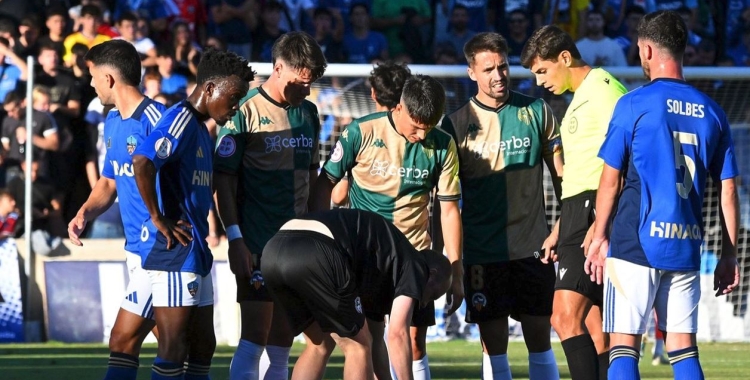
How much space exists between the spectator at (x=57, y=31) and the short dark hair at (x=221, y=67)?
8.12 metres

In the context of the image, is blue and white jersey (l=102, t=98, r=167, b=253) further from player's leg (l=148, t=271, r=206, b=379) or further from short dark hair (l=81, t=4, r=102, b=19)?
short dark hair (l=81, t=4, r=102, b=19)

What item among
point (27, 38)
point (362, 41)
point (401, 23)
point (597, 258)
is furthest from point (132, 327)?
point (401, 23)

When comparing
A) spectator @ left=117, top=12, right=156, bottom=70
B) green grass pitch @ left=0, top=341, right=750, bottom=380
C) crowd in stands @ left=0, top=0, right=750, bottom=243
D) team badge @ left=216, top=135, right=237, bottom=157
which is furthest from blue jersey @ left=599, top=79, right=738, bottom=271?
spectator @ left=117, top=12, right=156, bottom=70

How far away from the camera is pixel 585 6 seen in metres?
16.4

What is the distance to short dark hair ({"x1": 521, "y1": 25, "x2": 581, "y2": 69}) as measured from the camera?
773cm

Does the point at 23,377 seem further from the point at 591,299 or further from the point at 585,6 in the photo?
the point at 585,6

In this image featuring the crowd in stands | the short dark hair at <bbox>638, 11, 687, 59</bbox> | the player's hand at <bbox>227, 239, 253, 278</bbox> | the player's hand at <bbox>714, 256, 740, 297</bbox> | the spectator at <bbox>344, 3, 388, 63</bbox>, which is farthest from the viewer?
the spectator at <bbox>344, 3, 388, 63</bbox>

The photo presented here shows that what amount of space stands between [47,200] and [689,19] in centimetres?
887

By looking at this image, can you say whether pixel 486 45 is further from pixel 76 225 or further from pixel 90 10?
pixel 90 10

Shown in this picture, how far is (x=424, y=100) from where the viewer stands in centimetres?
748

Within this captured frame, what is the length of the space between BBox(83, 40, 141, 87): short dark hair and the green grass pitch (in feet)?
12.0

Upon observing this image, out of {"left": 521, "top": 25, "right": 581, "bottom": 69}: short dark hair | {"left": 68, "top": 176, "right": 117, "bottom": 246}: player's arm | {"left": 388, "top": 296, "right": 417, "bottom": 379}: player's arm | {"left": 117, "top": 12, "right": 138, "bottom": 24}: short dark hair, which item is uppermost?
{"left": 117, "top": 12, "right": 138, "bottom": 24}: short dark hair

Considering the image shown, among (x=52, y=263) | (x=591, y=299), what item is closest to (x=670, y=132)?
(x=591, y=299)

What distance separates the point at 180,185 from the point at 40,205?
7669 mm
